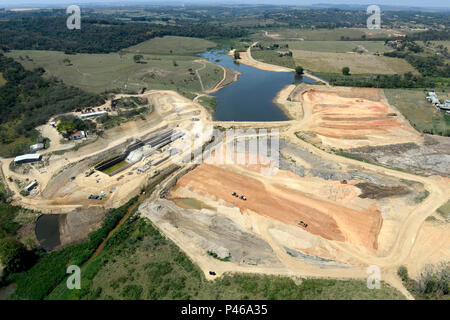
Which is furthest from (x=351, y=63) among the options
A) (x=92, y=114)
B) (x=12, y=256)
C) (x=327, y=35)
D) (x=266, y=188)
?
(x=12, y=256)

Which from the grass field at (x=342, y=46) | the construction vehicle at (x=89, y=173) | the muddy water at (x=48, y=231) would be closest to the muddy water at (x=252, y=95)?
the construction vehicle at (x=89, y=173)

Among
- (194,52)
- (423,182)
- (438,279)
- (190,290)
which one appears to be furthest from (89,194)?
(194,52)

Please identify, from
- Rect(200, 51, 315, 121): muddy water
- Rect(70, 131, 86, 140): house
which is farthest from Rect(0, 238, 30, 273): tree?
Rect(200, 51, 315, 121): muddy water

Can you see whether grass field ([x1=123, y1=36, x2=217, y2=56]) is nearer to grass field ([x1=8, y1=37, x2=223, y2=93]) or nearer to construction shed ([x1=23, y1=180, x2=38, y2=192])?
grass field ([x1=8, y1=37, x2=223, y2=93])

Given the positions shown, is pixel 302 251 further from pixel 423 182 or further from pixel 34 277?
pixel 34 277

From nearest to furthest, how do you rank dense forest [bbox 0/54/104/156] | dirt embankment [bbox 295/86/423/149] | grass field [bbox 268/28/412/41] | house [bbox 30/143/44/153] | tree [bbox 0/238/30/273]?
tree [bbox 0/238/30/273] < house [bbox 30/143/44/153] < dense forest [bbox 0/54/104/156] < dirt embankment [bbox 295/86/423/149] < grass field [bbox 268/28/412/41]

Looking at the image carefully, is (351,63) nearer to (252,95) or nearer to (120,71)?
(252,95)
